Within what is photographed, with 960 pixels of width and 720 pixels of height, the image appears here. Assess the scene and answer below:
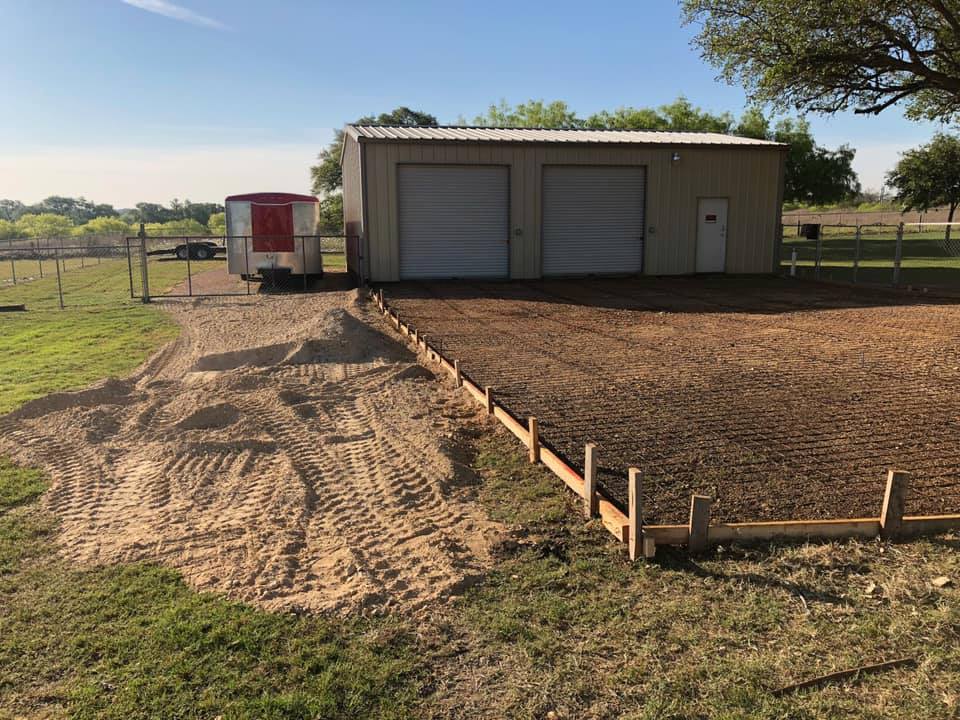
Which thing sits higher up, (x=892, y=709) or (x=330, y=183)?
(x=330, y=183)

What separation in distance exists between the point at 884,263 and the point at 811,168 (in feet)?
74.5

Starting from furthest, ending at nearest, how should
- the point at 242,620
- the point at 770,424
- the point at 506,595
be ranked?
the point at 770,424
the point at 506,595
the point at 242,620

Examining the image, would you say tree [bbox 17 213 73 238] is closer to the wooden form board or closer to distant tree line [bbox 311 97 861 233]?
distant tree line [bbox 311 97 861 233]

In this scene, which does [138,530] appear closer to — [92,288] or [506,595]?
[506,595]

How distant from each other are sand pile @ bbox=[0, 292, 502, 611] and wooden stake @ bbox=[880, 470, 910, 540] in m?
2.47

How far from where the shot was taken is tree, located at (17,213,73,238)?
61537 millimetres

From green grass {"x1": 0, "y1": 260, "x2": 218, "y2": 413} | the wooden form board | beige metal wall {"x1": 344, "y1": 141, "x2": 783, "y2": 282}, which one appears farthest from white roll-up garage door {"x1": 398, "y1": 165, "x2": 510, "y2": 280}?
the wooden form board

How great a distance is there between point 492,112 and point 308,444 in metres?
54.0

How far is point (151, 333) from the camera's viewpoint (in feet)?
45.1

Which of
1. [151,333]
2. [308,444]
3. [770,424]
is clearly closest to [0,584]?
[308,444]

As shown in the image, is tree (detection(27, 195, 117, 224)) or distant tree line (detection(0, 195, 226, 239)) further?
tree (detection(27, 195, 117, 224))

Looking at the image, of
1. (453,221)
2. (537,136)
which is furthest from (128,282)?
(537,136)

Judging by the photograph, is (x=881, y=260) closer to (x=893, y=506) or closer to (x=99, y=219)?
(x=893, y=506)

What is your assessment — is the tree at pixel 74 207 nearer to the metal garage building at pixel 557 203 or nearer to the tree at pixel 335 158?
the tree at pixel 335 158
